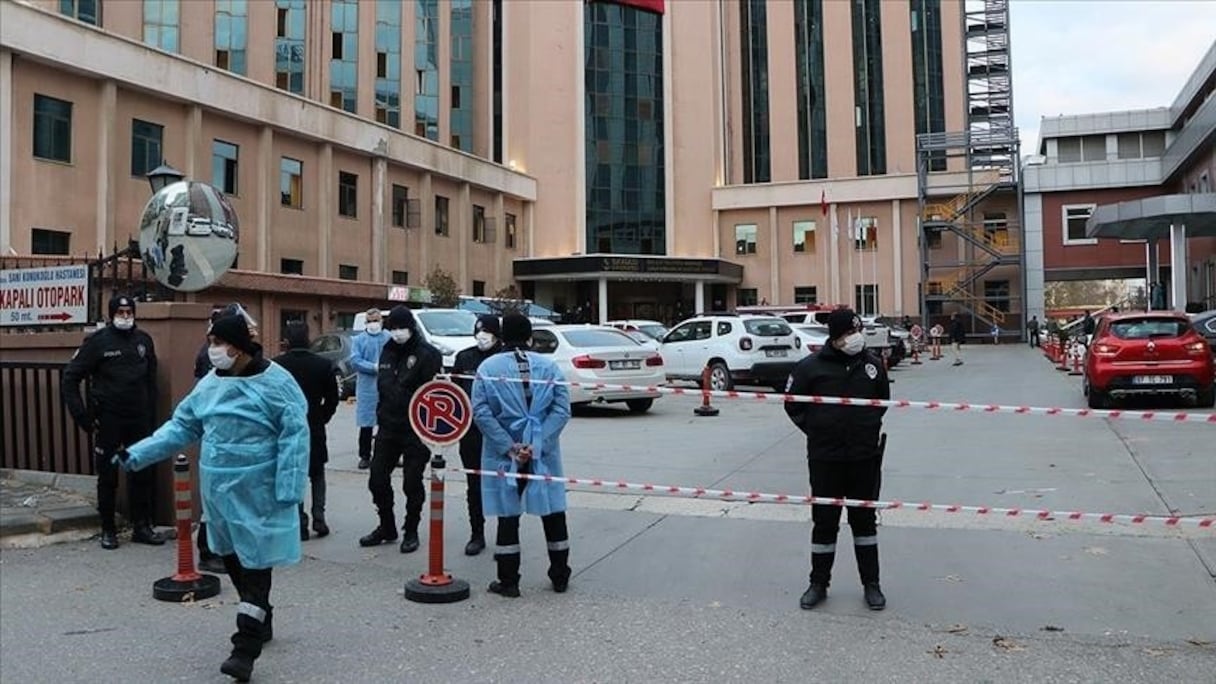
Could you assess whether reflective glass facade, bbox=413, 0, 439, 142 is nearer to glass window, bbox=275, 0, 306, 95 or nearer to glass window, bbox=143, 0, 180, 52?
glass window, bbox=275, 0, 306, 95

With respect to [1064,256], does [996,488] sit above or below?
below

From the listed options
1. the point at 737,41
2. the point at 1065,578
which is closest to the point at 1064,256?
the point at 737,41

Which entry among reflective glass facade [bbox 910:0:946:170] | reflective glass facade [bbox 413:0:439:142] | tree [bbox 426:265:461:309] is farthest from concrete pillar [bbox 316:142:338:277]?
reflective glass facade [bbox 910:0:946:170]

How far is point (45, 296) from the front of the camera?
29.9 feet

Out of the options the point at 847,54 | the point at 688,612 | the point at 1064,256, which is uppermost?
the point at 847,54

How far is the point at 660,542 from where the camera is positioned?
23.4 feet

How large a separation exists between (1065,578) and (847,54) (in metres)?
53.9

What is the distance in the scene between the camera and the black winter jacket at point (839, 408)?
5.42 meters

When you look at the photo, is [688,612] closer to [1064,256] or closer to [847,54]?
[1064,256]

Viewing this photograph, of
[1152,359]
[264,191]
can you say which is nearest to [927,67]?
[264,191]

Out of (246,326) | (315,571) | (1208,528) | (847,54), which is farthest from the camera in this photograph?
(847,54)

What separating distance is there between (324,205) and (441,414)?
3307 cm

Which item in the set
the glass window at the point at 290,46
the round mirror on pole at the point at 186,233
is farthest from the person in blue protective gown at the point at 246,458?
the glass window at the point at 290,46

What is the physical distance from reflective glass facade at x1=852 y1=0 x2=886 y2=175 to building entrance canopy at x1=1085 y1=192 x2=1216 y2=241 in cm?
2220
